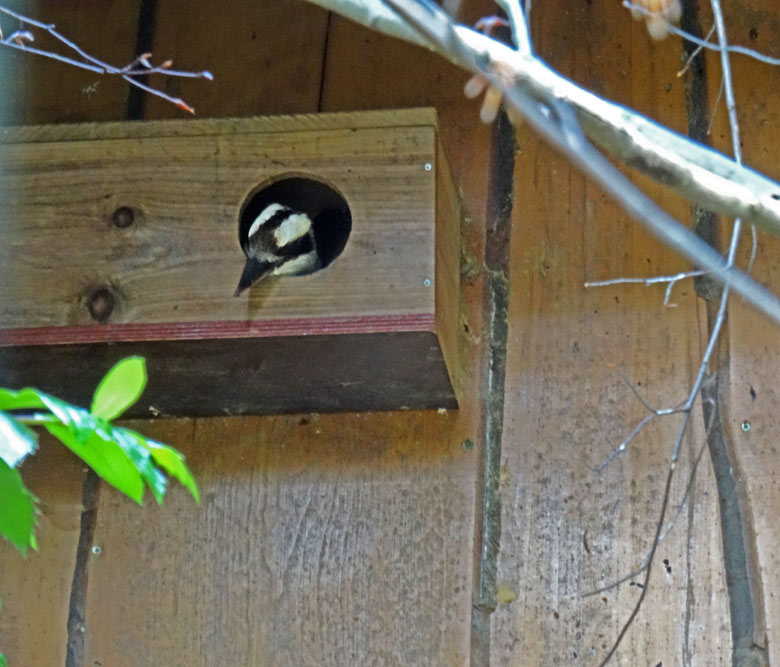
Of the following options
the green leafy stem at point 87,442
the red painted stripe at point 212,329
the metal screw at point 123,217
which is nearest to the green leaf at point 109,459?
the green leafy stem at point 87,442

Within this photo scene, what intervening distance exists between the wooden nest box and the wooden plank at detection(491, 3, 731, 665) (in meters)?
0.15

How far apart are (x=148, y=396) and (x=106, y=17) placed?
0.66 metres

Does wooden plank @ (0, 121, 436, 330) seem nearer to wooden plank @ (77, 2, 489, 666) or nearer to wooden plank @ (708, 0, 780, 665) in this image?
wooden plank @ (77, 2, 489, 666)

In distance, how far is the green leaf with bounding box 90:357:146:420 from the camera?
72 cm

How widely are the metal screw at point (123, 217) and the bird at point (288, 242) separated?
145mm

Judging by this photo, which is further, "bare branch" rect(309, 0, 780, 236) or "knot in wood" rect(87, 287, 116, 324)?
"knot in wood" rect(87, 287, 116, 324)

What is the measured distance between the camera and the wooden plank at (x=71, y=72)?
1816mm

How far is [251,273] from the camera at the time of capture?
4.70 feet

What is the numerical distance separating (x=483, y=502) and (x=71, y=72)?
2.98ft

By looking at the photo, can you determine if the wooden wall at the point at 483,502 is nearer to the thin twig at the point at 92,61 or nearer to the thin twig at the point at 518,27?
the thin twig at the point at 92,61

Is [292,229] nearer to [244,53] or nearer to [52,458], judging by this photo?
[244,53]

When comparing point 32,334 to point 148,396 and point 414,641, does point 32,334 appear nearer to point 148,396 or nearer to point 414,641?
point 148,396

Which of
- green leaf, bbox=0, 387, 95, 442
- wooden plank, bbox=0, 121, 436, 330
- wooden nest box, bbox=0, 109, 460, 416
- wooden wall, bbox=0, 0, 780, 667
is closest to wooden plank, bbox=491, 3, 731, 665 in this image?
wooden wall, bbox=0, 0, 780, 667

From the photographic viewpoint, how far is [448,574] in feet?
4.97
